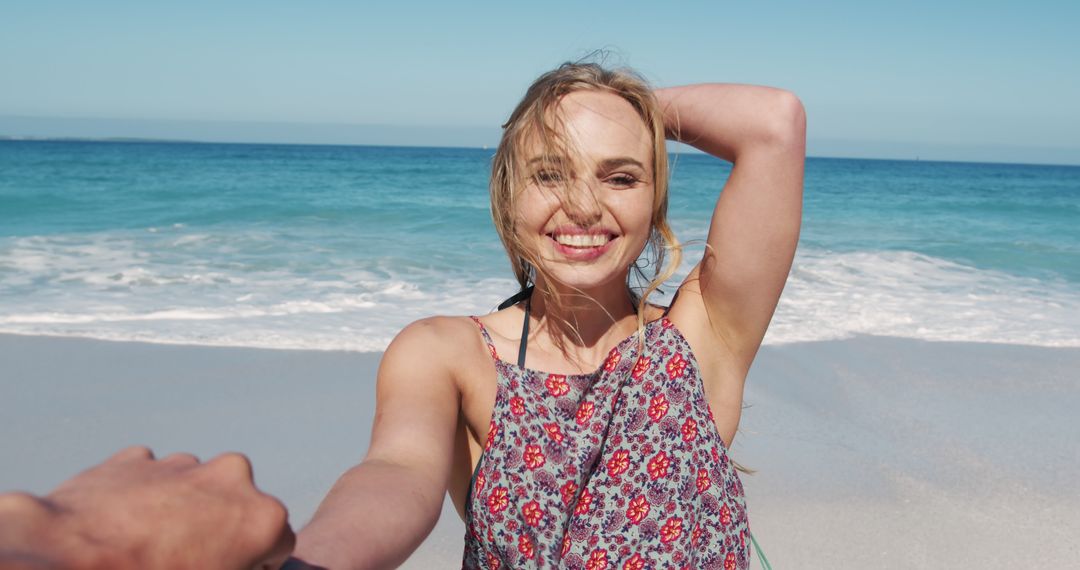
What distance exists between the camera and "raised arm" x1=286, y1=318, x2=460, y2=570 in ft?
3.89

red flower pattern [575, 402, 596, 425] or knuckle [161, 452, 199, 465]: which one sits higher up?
knuckle [161, 452, 199, 465]

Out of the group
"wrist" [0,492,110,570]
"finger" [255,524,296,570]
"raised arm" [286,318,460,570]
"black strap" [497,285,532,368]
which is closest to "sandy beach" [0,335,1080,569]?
"black strap" [497,285,532,368]

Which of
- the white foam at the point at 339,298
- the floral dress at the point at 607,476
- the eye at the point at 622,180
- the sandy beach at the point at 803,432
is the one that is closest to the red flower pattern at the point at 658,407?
the floral dress at the point at 607,476

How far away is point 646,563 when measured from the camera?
69.7 inches

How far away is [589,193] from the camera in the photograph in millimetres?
1878

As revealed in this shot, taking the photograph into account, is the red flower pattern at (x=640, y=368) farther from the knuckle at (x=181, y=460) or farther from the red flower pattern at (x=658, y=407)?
the knuckle at (x=181, y=460)

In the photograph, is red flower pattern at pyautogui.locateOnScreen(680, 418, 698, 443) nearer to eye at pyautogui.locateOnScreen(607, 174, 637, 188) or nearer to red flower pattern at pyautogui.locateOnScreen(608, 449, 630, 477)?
red flower pattern at pyautogui.locateOnScreen(608, 449, 630, 477)

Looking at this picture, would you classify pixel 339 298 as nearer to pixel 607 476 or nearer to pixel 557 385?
pixel 557 385

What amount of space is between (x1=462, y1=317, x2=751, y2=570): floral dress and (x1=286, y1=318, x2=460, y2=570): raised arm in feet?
0.55

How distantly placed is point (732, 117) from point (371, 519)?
4.14 feet

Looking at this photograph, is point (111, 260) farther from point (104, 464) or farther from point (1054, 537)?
point (104, 464)

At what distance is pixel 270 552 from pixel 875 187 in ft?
123

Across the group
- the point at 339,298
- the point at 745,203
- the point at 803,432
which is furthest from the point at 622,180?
the point at 339,298

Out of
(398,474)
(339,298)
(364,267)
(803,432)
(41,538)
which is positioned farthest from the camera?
(364,267)
